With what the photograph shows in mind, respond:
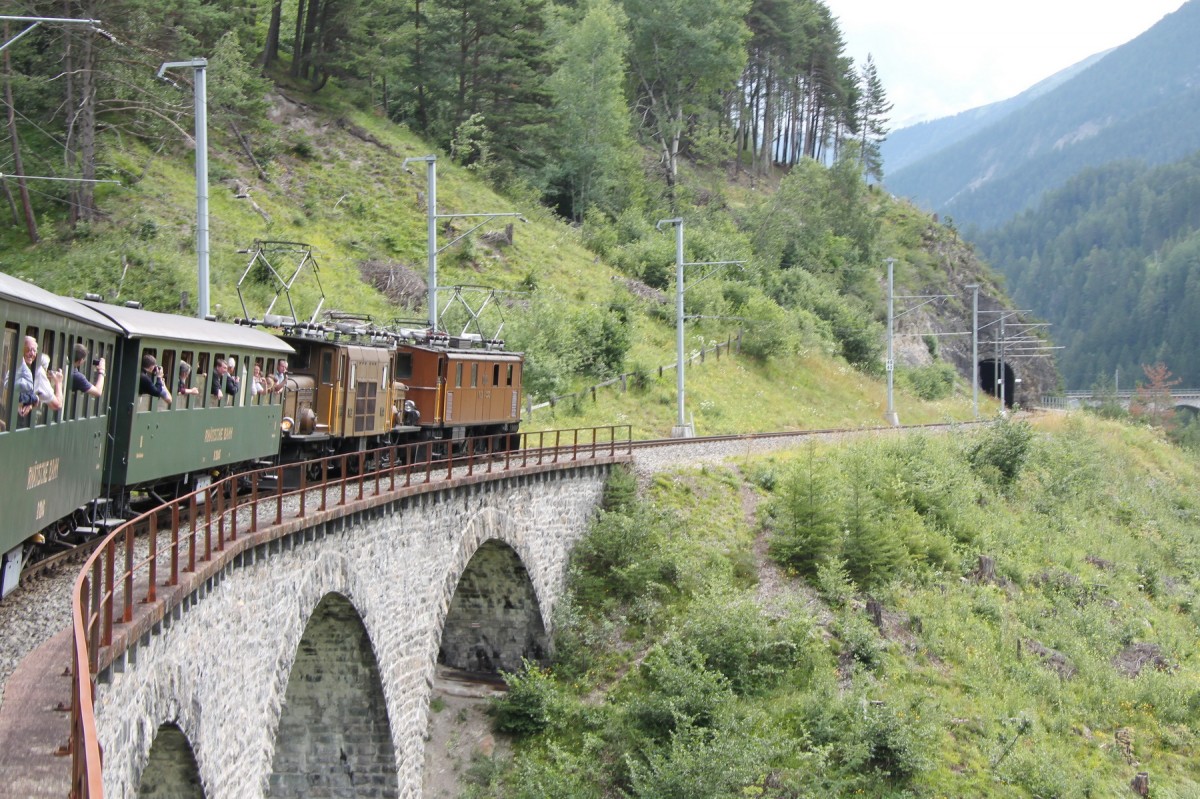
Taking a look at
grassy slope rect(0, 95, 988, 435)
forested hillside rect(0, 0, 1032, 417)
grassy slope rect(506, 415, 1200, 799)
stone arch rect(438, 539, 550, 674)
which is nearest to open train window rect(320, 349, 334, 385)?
forested hillside rect(0, 0, 1032, 417)

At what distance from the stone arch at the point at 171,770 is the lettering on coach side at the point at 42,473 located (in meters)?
2.53

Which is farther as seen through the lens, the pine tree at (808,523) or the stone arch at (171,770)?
the pine tree at (808,523)

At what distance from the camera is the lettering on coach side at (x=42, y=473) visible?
10461 millimetres

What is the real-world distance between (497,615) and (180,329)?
1280 cm

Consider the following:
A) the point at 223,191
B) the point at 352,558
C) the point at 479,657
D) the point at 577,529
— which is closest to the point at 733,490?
the point at 577,529

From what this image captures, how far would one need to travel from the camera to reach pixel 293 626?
48.0 ft

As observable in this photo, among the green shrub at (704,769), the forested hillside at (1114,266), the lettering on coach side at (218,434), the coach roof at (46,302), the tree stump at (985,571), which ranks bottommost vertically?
the green shrub at (704,769)

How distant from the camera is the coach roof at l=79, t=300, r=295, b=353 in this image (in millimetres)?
14227

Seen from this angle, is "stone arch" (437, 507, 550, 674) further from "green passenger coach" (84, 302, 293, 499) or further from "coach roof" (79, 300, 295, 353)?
→ "coach roof" (79, 300, 295, 353)

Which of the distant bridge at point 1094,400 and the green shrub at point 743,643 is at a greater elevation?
the distant bridge at point 1094,400

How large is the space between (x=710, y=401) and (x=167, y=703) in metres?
36.0

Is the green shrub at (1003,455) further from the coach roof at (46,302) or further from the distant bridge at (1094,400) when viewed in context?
the distant bridge at (1094,400)

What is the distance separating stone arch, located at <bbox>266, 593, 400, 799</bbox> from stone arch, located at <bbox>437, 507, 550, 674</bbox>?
235 inches

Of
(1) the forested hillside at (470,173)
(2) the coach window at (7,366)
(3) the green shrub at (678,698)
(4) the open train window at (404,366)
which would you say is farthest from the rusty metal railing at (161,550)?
(1) the forested hillside at (470,173)
